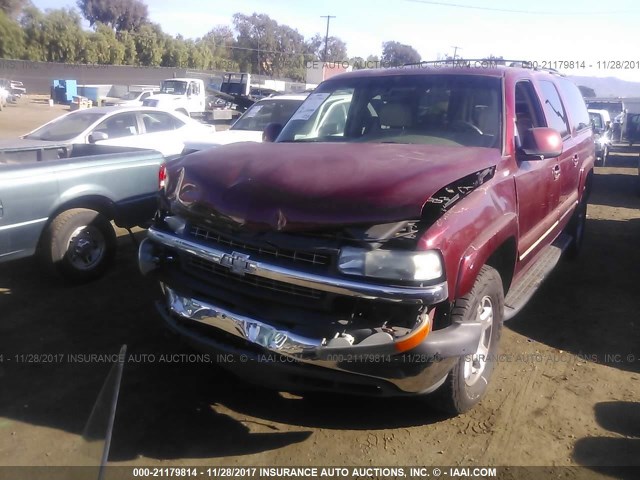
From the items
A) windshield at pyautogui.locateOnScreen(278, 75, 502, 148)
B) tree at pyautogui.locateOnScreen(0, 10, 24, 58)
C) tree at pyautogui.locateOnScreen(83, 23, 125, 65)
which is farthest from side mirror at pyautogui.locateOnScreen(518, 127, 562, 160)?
tree at pyautogui.locateOnScreen(83, 23, 125, 65)

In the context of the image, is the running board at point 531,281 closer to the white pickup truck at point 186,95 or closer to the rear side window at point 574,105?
the rear side window at point 574,105

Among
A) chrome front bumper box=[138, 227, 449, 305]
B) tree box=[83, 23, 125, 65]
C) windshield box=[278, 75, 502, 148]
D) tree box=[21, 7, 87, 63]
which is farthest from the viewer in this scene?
tree box=[83, 23, 125, 65]

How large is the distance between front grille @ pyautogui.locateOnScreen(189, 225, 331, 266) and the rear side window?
12.5 ft

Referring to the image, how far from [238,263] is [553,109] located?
3467 millimetres

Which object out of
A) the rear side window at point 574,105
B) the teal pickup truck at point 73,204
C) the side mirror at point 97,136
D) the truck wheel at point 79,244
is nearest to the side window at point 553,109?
the rear side window at point 574,105

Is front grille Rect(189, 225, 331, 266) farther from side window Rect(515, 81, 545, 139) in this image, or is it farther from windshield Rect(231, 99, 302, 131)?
windshield Rect(231, 99, 302, 131)

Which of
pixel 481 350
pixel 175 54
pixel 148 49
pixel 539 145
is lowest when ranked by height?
pixel 481 350

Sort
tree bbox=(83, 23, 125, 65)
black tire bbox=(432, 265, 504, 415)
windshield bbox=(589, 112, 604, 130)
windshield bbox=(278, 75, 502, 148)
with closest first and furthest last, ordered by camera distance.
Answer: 1. black tire bbox=(432, 265, 504, 415)
2. windshield bbox=(278, 75, 502, 148)
3. windshield bbox=(589, 112, 604, 130)
4. tree bbox=(83, 23, 125, 65)

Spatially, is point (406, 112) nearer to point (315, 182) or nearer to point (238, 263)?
point (315, 182)

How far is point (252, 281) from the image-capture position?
292 centimetres

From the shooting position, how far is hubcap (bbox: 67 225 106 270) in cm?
524

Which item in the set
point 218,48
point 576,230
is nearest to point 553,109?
point 576,230

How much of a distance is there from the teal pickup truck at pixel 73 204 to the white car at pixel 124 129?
1997 millimetres

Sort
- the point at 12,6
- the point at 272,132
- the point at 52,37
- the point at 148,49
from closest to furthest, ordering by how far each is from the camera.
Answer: the point at 272,132 < the point at 12,6 < the point at 52,37 < the point at 148,49
